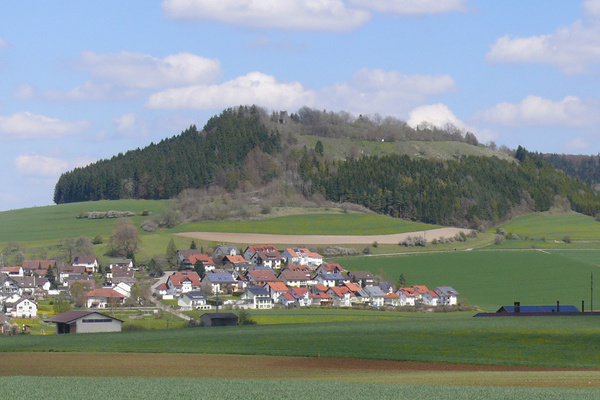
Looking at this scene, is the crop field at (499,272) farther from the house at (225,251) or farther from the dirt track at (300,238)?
Result: the house at (225,251)

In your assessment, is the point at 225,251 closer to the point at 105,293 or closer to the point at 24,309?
the point at 105,293

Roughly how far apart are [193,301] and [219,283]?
15.3m

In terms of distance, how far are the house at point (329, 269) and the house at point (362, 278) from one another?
404cm

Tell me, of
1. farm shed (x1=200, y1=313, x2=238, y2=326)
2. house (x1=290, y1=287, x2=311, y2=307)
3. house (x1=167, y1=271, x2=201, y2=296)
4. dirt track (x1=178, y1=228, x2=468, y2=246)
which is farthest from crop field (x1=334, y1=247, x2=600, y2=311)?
farm shed (x1=200, y1=313, x2=238, y2=326)

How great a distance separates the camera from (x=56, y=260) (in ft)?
404

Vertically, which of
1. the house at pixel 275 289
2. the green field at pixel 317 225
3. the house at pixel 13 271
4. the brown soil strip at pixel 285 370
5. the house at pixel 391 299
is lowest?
the house at pixel 391 299

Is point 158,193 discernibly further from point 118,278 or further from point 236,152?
point 118,278

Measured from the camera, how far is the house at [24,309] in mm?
86069

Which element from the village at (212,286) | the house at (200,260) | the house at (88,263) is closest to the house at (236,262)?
the village at (212,286)

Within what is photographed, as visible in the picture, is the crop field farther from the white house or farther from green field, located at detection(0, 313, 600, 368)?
the white house

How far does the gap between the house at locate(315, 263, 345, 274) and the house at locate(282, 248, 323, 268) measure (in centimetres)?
520

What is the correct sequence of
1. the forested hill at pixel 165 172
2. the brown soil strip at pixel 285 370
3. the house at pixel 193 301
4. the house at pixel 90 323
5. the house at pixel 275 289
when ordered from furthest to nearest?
the forested hill at pixel 165 172, the house at pixel 275 289, the house at pixel 193 301, the house at pixel 90 323, the brown soil strip at pixel 285 370

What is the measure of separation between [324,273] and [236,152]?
8701cm

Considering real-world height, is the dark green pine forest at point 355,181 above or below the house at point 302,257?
above
